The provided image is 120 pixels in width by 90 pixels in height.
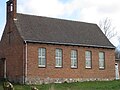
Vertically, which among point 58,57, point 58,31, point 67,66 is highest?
point 58,31

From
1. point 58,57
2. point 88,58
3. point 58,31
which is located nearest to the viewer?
point 58,57

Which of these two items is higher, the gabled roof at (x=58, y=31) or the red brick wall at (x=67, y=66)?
the gabled roof at (x=58, y=31)

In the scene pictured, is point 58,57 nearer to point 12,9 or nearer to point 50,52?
point 50,52

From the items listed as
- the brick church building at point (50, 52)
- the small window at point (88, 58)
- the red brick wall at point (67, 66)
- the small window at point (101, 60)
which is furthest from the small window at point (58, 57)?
the small window at point (101, 60)

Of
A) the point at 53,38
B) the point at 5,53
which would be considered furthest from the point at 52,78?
the point at 5,53

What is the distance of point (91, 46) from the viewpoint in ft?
136

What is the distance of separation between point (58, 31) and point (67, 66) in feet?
16.0

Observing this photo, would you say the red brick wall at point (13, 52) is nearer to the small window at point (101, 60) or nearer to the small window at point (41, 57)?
the small window at point (41, 57)

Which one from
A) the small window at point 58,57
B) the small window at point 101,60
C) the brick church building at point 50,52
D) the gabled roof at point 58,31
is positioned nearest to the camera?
the brick church building at point 50,52

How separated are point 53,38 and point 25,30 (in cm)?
361

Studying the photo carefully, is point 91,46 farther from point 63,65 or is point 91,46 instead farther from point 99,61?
point 63,65

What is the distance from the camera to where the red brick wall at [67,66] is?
3581 centimetres

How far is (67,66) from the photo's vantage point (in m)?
38.8

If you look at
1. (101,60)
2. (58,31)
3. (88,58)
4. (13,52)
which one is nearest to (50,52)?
(58,31)
